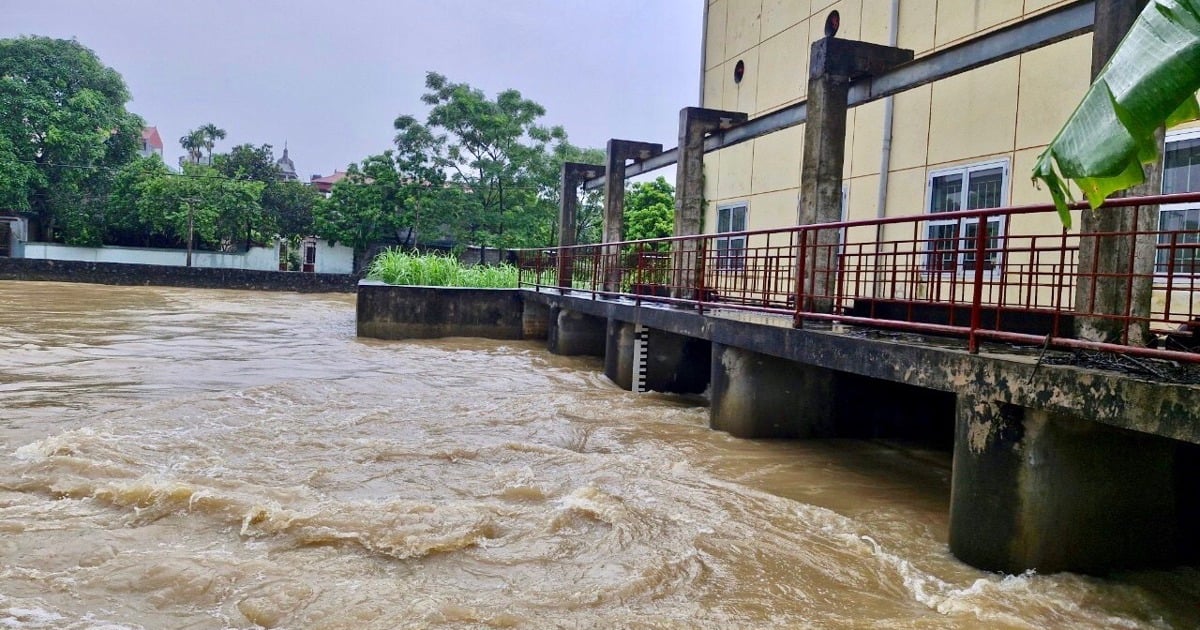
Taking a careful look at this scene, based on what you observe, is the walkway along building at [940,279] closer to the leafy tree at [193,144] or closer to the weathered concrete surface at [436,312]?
the weathered concrete surface at [436,312]

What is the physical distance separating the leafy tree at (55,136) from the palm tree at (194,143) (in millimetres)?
13085

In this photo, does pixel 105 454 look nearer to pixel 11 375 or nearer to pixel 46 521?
pixel 46 521

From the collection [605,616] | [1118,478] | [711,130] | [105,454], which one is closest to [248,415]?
[105,454]

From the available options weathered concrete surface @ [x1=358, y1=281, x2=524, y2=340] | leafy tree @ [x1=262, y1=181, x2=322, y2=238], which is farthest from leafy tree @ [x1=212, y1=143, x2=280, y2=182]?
weathered concrete surface @ [x1=358, y1=281, x2=524, y2=340]

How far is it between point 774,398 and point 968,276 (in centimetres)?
351

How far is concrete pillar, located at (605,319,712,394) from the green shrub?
705 cm

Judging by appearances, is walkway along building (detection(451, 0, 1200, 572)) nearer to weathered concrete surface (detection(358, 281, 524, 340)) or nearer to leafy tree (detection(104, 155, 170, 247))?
weathered concrete surface (detection(358, 281, 524, 340))

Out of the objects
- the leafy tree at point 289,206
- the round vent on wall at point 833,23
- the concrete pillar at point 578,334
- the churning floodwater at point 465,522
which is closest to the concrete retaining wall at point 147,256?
the leafy tree at point 289,206

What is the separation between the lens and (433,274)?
17.0 m

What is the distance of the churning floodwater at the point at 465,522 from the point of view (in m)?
3.88

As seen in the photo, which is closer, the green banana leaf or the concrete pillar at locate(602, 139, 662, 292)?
the green banana leaf

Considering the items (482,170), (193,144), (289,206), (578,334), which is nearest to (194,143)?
(193,144)

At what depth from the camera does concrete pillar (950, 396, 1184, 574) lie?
415 cm

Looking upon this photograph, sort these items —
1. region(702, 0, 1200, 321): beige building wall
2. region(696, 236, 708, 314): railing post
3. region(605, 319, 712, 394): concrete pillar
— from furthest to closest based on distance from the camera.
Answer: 1. region(605, 319, 712, 394): concrete pillar
2. region(702, 0, 1200, 321): beige building wall
3. region(696, 236, 708, 314): railing post
